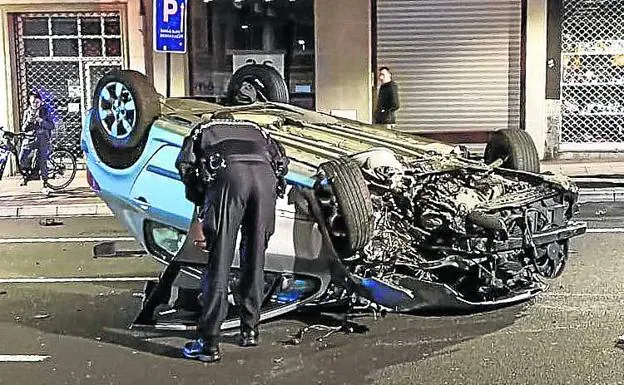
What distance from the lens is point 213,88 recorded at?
1959cm

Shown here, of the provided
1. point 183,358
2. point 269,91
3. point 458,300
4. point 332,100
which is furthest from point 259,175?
point 332,100

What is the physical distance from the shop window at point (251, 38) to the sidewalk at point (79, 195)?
140 inches

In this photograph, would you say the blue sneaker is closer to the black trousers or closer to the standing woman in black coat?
the black trousers

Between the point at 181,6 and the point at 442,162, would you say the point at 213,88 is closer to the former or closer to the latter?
the point at 181,6

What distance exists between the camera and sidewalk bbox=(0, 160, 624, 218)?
46.3 ft

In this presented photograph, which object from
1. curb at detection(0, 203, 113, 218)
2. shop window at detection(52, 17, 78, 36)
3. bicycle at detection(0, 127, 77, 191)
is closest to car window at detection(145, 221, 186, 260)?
curb at detection(0, 203, 113, 218)

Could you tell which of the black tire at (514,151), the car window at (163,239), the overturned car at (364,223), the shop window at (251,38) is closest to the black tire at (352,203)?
the overturned car at (364,223)

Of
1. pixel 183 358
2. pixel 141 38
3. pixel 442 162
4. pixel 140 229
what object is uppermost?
pixel 141 38

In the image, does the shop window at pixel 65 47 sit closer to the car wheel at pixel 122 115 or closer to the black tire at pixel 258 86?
the black tire at pixel 258 86

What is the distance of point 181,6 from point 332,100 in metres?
7.85

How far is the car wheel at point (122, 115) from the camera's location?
7664 millimetres

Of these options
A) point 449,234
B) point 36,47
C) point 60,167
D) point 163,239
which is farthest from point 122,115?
point 36,47

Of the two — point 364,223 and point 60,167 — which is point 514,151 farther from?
point 60,167

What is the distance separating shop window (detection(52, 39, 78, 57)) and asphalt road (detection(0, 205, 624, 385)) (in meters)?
11.5
